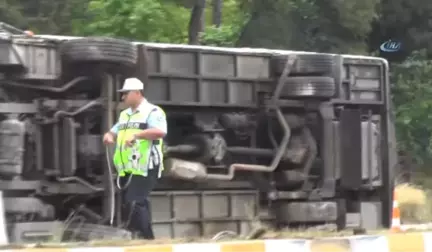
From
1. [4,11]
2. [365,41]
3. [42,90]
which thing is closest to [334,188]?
[42,90]

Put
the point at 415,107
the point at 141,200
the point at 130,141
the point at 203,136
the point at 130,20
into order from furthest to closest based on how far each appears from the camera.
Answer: the point at 415,107
the point at 130,20
the point at 203,136
the point at 141,200
the point at 130,141

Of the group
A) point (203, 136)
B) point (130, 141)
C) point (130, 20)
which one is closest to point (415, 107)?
point (130, 20)

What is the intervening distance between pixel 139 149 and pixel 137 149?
0.02 metres

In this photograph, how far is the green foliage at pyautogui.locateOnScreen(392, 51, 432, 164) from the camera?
27562mm

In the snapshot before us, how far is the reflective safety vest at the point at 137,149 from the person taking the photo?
962 centimetres

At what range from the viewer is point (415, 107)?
27.8 m

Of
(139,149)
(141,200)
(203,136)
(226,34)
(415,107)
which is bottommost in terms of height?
(141,200)

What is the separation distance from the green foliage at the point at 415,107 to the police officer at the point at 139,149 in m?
18.4

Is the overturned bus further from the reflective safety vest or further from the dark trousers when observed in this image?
the reflective safety vest

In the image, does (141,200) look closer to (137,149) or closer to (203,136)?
(137,149)

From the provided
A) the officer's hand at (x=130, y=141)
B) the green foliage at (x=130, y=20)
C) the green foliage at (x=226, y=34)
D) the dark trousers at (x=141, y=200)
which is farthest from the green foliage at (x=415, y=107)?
the officer's hand at (x=130, y=141)

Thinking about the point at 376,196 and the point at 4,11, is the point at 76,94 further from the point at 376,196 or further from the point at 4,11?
the point at 4,11

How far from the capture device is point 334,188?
484 inches

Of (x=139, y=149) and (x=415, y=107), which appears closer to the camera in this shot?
(x=139, y=149)
